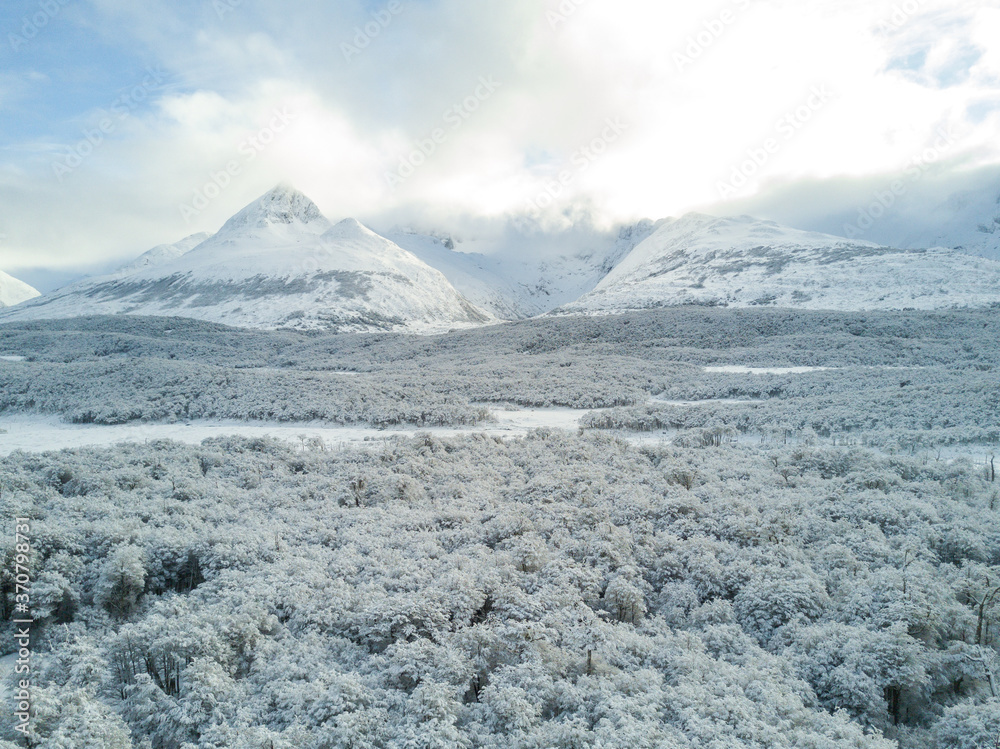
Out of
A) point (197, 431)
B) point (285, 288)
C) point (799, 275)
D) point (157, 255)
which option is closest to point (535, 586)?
point (197, 431)

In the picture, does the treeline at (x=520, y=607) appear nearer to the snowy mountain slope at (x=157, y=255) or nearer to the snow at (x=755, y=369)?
the snow at (x=755, y=369)

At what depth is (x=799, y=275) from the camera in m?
77.8

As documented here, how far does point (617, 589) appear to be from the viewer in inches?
350

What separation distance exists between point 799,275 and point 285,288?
3916 inches

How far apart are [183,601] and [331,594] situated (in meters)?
2.60

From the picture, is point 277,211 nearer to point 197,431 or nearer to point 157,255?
point 157,255

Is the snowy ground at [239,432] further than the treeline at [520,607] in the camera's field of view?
Yes

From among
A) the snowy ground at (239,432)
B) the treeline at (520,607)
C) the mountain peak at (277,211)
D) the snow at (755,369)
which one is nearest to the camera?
the treeline at (520,607)

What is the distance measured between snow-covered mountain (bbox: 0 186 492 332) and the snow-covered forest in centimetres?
7606

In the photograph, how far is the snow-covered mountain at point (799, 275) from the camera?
6106 centimetres

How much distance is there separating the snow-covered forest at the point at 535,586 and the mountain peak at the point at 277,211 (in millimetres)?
157189

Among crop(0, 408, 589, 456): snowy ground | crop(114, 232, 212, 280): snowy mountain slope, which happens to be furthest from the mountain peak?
crop(0, 408, 589, 456): snowy ground

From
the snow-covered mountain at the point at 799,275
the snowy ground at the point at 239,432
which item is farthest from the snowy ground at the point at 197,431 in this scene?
the snow-covered mountain at the point at 799,275

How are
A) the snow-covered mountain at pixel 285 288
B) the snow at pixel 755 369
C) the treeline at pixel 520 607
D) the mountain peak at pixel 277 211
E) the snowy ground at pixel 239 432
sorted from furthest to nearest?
the mountain peak at pixel 277 211
the snow-covered mountain at pixel 285 288
the snow at pixel 755 369
the snowy ground at pixel 239 432
the treeline at pixel 520 607
